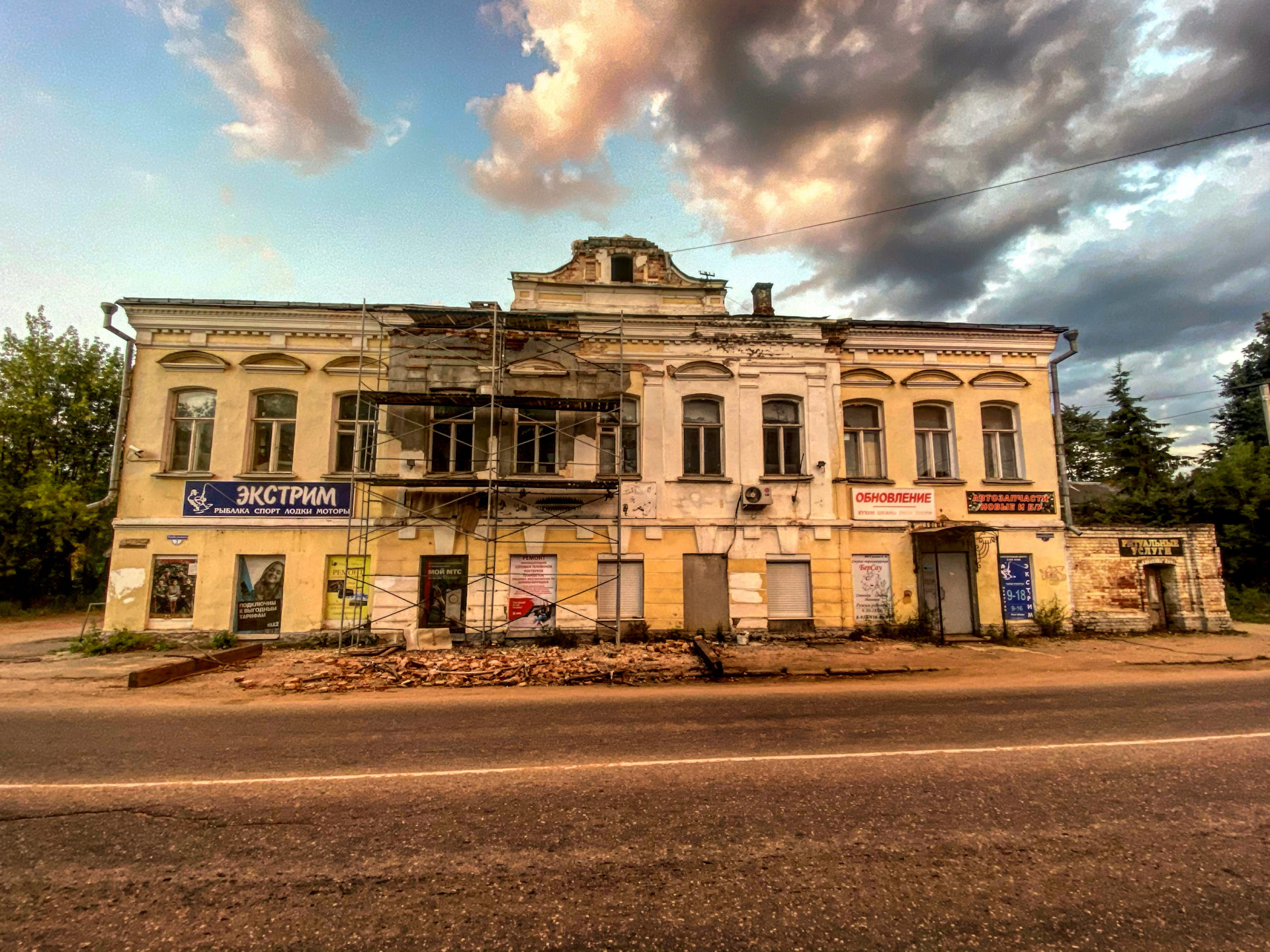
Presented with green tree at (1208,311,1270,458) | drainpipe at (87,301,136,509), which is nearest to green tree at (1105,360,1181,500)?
green tree at (1208,311,1270,458)

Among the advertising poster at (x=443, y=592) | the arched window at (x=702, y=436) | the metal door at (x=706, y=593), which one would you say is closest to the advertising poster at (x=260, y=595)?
the advertising poster at (x=443, y=592)

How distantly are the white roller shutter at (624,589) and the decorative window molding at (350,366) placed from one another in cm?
800

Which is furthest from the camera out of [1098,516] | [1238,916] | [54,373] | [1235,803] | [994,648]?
[1098,516]

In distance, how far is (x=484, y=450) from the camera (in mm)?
14430

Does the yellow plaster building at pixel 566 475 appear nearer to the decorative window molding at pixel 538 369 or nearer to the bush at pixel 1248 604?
the decorative window molding at pixel 538 369

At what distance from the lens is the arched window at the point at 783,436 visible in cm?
1537

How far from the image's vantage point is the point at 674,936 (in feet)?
9.36

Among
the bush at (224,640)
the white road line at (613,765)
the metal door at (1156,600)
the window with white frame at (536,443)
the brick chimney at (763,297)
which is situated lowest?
the white road line at (613,765)

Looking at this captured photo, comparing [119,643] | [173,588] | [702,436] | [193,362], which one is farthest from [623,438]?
[119,643]

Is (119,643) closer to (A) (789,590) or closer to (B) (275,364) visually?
(B) (275,364)

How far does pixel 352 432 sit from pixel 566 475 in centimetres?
589

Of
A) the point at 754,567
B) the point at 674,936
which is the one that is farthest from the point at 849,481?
the point at 674,936

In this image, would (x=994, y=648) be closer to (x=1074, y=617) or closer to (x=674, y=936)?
(x=1074, y=617)

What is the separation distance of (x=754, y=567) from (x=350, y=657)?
9846mm
